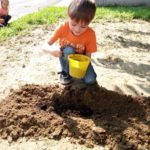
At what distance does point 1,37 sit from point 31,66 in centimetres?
170

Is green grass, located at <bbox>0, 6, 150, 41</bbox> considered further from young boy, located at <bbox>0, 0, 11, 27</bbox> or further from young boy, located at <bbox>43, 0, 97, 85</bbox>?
young boy, located at <bbox>43, 0, 97, 85</bbox>

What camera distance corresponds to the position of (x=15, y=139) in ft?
10.9

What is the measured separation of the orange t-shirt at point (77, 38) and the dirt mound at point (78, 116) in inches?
17.9

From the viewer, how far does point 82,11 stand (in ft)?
12.5

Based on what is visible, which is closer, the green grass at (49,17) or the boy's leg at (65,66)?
the boy's leg at (65,66)

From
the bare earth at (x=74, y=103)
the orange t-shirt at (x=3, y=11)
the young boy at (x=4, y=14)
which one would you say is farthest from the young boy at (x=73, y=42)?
the orange t-shirt at (x=3, y=11)

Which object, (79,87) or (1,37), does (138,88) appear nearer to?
(79,87)

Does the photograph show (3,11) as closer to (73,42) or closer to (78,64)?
(73,42)

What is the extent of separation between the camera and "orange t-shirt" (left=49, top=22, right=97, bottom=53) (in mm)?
4254

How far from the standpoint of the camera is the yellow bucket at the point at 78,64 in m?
3.94

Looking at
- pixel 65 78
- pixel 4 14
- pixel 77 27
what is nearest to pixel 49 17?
pixel 4 14

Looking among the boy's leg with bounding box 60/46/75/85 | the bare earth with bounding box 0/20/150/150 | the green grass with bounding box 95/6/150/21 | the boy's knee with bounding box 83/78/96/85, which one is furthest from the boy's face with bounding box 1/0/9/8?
the boy's knee with bounding box 83/78/96/85

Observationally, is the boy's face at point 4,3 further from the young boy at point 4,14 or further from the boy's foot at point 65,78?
the boy's foot at point 65,78

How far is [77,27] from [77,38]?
24cm
